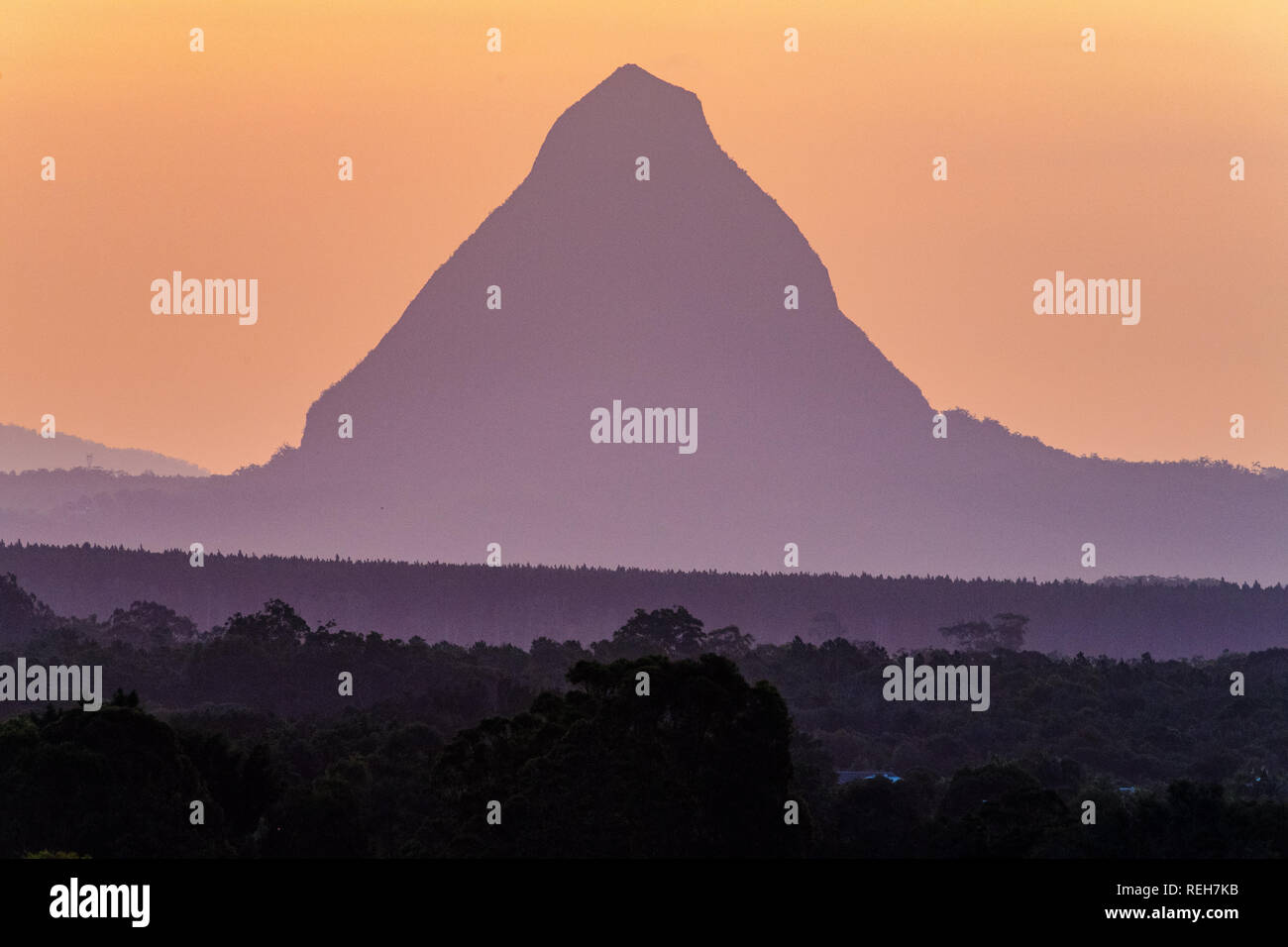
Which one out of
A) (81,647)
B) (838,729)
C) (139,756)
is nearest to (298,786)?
(139,756)

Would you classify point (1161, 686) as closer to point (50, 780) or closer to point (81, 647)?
point (81, 647)

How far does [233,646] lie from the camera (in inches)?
6024

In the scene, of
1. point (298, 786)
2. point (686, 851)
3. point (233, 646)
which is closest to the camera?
point (686, 851)

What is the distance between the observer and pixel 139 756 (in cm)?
6125

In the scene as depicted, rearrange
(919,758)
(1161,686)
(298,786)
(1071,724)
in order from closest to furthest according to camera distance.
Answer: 1. (298,786)
2. (919,758)
3. (1071,724)
4. (1161,686)

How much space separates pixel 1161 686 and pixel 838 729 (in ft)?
120

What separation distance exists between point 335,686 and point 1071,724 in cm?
5479

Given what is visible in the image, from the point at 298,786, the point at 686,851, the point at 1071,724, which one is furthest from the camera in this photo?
the point at 1071,724

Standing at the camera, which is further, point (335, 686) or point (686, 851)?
point (335, 686)

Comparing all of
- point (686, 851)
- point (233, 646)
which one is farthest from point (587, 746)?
point (233, 646)
